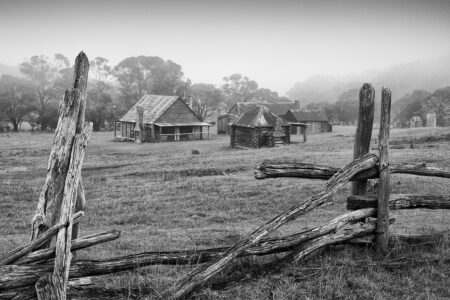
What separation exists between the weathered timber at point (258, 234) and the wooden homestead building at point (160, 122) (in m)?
42.5

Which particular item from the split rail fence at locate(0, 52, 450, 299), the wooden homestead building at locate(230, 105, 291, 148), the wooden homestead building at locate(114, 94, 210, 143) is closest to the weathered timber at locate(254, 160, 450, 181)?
the split rail fence at locate(0, 52, 450, 299)

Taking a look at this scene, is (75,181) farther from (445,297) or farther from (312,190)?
(312,190)

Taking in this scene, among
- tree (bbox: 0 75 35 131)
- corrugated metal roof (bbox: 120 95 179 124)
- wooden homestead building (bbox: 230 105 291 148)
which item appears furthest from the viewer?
tree (bbox: 0 75 35 131)

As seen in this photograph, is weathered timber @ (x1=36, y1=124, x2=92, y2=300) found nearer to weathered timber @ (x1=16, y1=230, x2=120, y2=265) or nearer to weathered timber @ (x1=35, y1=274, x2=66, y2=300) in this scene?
weathered timber @ (x1=35, y1=274, x2=66, y2=300)

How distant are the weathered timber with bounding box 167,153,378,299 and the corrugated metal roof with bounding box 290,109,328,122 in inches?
2296

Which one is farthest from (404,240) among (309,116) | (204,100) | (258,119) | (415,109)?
(415,109)

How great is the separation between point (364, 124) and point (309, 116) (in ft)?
196

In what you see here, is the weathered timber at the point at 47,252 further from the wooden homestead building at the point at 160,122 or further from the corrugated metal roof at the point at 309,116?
the corrugated metal roof at the point at 309,116

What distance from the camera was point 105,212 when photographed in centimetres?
1105

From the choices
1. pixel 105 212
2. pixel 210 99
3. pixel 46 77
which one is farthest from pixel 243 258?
pixel 46 77

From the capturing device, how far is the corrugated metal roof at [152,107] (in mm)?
47331

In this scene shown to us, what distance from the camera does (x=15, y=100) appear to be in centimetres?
5644

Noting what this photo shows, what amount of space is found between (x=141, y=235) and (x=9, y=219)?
553 cm

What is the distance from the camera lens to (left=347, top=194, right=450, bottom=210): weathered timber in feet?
17.1
